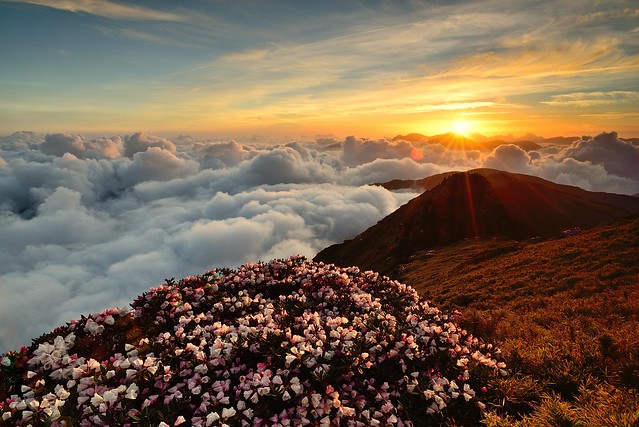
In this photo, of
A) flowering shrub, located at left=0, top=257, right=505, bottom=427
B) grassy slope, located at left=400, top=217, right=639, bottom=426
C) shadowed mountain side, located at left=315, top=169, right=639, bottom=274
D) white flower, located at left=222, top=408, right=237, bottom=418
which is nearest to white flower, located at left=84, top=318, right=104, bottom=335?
flowering shrub, located at left=0, top=257, right=505, bottom=427

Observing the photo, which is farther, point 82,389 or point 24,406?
point 82,389

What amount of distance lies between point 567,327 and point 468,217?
Answer: 143621 mm

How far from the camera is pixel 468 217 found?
476 feet

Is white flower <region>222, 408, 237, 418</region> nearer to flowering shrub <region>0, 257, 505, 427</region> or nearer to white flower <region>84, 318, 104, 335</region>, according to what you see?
flowering shrub <region>0, 257, 505, 427</region>

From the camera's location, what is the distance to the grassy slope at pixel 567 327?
722 centimetres

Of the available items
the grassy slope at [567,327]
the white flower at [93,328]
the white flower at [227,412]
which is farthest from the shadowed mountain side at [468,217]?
the white flower at [227,412]

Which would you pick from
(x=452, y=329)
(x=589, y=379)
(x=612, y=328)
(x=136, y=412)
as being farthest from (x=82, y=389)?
(x=612, y=328)

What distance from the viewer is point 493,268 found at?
1314 inches

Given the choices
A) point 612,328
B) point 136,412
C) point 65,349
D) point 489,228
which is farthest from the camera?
point 489,228

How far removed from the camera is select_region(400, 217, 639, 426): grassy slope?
7.22 metres

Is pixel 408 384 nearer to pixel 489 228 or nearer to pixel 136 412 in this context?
pixel 136 412

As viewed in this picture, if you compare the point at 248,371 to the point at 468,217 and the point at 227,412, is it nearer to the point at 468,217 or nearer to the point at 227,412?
the point at 227,412

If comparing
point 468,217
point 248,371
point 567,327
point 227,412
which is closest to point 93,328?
point 248,371

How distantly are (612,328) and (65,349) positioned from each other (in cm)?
1869
